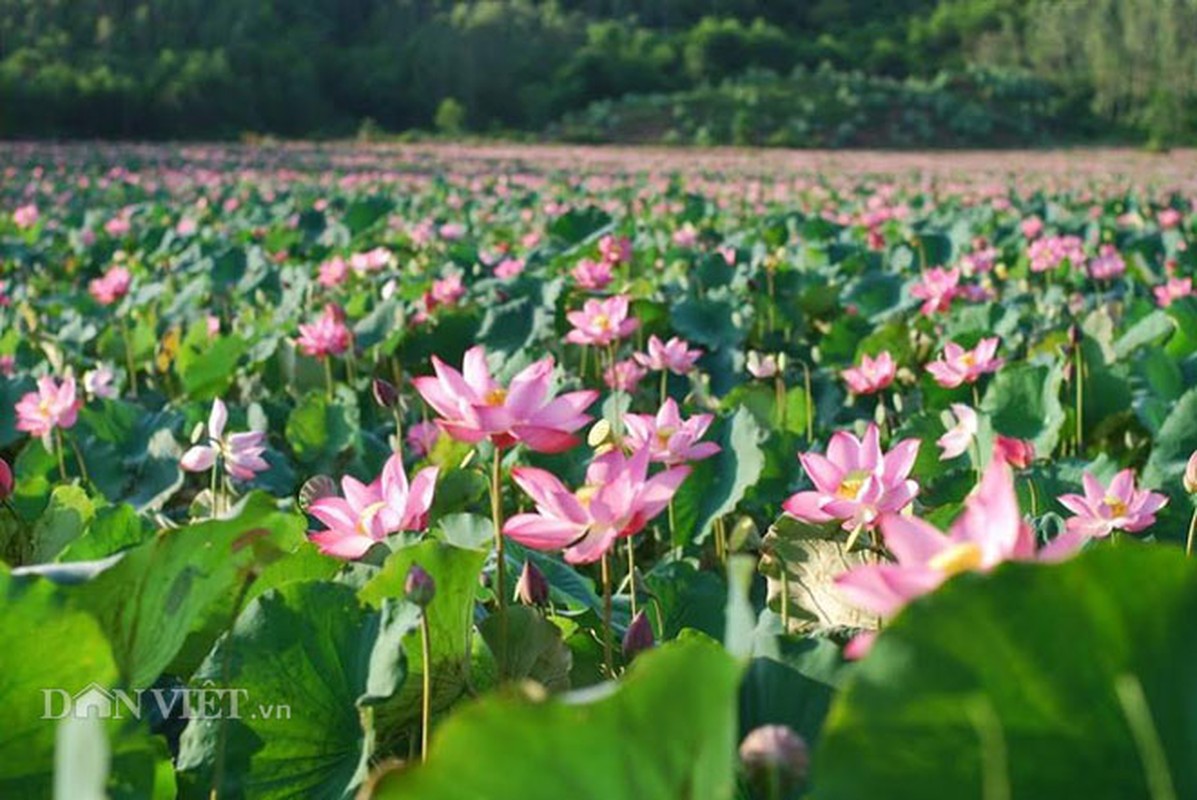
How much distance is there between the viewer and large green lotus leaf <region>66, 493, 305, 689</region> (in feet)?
2.18

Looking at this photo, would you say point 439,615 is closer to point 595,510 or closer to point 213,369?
point 595,510

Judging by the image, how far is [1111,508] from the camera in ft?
3.49

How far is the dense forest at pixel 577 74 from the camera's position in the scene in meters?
25.4

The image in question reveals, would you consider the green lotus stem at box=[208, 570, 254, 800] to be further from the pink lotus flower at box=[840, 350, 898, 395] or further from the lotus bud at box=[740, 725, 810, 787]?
the pink lotus flower at box=[840, 350, 898, 395]

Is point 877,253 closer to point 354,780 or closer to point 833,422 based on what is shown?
point 833,422

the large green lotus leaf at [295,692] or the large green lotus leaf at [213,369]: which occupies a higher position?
the large green lotus leaf at [295,692]

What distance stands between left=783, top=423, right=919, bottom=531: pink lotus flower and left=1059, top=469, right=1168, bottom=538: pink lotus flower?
0.17 meters

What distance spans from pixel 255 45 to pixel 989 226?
97.4ft

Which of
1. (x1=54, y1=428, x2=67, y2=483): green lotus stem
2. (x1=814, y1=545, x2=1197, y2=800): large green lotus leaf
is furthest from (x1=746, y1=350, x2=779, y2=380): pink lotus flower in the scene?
(x1=814, y1=545, x2=1197, y2=800): large green lotus leaf

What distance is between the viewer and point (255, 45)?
32.4m

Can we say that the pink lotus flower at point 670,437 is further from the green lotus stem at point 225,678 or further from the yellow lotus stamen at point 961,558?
the yellow lotus stamen at point 961,558

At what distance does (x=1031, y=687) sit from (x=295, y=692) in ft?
1.68

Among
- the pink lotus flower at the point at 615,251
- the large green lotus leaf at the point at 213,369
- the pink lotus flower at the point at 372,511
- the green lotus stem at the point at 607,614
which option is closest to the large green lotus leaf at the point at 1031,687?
the green lotus stem at the point at 607,614

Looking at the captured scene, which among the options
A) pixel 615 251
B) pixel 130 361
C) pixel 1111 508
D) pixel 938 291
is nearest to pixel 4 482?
pixel 1111 508
